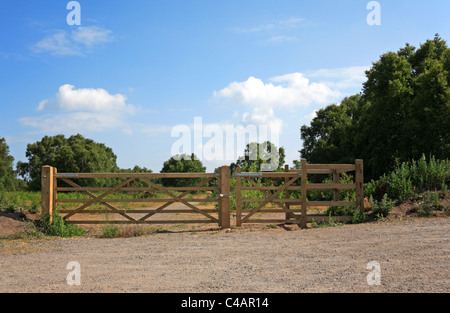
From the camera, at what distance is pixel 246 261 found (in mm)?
7883

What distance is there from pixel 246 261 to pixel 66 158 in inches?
1826

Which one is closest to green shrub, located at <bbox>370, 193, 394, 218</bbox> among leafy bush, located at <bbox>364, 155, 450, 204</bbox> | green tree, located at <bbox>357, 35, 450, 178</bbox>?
leafy bush, located at <bbox>364, 155, 450, 204</bbox>

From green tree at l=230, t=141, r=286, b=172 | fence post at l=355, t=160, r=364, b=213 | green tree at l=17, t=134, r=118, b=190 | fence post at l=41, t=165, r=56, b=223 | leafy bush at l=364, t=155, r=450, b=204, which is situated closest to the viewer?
fence post at l=41, t=165, r=56, b=223

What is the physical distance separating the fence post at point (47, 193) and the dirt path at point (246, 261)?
2.13 m

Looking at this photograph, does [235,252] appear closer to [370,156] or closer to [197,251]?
[197,251]

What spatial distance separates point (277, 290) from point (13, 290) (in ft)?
13.2

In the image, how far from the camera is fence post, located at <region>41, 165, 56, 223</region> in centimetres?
1305

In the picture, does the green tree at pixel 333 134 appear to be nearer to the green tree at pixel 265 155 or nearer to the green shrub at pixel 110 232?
the green tree at pixel 265 155

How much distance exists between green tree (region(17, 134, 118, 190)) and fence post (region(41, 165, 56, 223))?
33.9 meters

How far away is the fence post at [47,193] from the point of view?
13047mm

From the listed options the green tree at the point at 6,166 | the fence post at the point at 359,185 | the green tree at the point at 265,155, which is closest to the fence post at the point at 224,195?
the fence post at the point at 359,185

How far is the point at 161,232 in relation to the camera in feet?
41.1

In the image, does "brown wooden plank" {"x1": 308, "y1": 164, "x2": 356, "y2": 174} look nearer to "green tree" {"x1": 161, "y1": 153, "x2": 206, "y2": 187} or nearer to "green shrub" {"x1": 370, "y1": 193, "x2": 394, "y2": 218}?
"green shrub" {"x1": 370, "y1": 193, "x2": 394, "y2": 218}

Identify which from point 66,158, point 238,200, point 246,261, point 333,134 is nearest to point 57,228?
point 238,200
